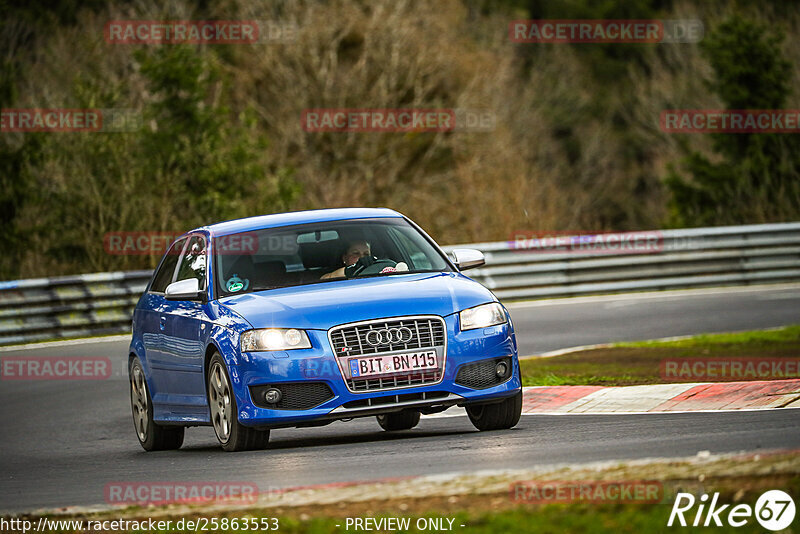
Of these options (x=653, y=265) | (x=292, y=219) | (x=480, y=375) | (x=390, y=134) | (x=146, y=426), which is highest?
(x=292, y=219)

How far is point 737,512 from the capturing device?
5953mm

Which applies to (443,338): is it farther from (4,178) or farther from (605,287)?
(4,178)

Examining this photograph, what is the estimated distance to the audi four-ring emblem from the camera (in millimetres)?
9766

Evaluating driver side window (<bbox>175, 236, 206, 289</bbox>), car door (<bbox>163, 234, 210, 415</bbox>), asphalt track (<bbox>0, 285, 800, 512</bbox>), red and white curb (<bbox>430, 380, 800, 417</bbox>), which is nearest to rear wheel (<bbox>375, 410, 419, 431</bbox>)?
asphalt track (<bbox>0, 285, 800, 512</bbox>)

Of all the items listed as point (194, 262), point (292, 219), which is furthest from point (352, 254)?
point (194, 262)

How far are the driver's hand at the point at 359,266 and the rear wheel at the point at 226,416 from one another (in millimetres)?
1192

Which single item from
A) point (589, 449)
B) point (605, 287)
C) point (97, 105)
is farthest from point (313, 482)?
point (97, 105)

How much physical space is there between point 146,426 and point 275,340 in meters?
2.63

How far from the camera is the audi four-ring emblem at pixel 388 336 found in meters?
9.77

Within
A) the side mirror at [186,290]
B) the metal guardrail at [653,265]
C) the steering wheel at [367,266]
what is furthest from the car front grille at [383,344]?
the metal guardrail at [653,265]

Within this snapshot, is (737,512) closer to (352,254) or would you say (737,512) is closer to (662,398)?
(352,254)

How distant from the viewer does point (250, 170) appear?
31.1m

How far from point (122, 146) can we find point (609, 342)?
12774 millimetres

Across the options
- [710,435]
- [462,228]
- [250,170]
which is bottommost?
[462,228]
